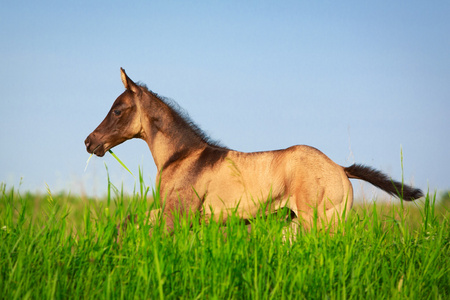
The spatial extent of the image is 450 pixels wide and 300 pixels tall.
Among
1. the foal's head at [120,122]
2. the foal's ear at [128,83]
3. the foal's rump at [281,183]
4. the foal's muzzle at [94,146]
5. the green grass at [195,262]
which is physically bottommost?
the green grass at [195,262]

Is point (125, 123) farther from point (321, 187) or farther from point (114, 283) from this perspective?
point (114, 283)

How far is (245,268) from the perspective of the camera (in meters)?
3.73

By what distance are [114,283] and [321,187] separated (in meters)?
3.21

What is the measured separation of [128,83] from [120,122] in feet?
1.90

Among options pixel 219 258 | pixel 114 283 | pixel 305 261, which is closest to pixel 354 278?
pixel 305 261

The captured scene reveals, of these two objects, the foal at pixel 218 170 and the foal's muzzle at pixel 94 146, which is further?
the foal's muzzle at pixel 94 146

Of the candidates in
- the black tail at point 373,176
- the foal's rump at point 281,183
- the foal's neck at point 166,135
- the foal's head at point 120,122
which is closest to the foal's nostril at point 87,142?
the foal's head at point 120,122

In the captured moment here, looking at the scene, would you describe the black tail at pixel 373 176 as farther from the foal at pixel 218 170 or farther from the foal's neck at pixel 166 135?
the foal's neck at pixel 166 135

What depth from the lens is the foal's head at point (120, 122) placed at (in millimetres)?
6473

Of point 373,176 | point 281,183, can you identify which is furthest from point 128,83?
point 373,176

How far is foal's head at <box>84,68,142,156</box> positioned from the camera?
21.2 feet

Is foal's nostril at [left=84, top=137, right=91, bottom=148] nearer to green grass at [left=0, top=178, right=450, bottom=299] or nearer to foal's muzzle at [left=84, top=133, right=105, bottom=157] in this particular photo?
foal's muzzle at [left=84, top=133, right=105, bottom=157]

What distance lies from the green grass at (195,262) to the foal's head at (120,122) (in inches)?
73.8

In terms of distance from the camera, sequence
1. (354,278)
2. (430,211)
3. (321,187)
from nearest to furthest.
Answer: (354,278) → (430,211) → (321,187)
